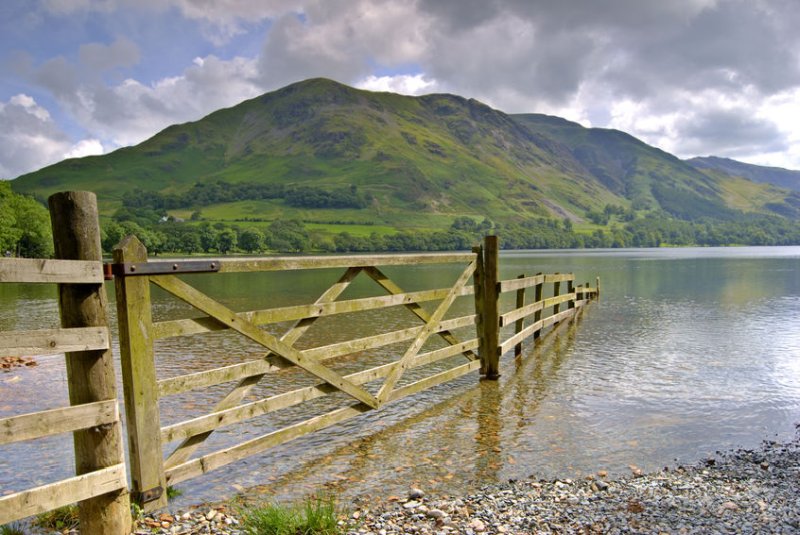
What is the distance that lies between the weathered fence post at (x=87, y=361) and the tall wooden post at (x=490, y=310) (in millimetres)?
9817

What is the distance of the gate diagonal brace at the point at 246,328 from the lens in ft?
21.8

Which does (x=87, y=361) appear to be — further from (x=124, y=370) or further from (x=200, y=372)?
(x=200, y=372)

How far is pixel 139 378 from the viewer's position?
6.29 m

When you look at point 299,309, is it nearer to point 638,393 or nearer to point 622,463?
point 622,463

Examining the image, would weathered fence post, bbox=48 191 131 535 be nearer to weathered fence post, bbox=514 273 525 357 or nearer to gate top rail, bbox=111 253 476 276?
gate top rail, bbox=111 253 476 276

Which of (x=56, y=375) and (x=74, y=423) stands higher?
(x=74, y=423)

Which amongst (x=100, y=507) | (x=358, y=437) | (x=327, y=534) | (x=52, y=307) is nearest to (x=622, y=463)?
(x=358, y=437)

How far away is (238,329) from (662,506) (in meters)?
5.92

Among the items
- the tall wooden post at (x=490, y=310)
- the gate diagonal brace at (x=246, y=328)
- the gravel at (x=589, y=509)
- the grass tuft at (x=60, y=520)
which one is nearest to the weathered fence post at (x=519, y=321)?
the tall wooden post at (x=490, y=310)

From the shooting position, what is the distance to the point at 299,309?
28.0 feet

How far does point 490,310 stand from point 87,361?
1012cm

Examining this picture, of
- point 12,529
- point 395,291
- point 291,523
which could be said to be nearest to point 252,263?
point 395,291

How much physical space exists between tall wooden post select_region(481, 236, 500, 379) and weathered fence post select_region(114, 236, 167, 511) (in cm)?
914

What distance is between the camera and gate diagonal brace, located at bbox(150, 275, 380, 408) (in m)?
6.64
